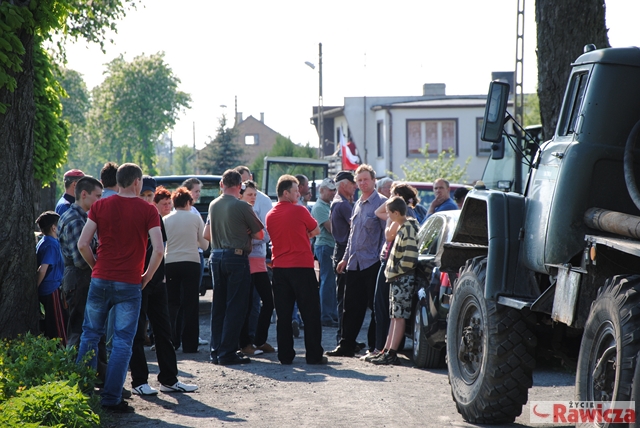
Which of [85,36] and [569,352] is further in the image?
[85,36]

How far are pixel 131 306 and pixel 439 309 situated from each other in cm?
335

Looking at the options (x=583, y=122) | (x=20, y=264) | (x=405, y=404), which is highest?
(x=583, y=122)

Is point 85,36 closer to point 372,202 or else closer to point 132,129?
point 372,202

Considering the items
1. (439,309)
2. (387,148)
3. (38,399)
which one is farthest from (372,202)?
(387,148)

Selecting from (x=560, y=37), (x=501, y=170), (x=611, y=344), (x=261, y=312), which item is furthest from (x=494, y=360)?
(x=501, y=170)

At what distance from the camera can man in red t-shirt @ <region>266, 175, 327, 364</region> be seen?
10.3m

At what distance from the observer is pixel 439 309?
948 centimetres

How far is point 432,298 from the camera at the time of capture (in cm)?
965

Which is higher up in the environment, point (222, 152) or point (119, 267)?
point (222, 152)

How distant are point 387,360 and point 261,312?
77.9 inches

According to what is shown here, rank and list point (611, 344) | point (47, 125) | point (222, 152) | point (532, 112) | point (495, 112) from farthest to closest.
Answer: point (222, 152) < point (532, 112) < point (47, 125) < point (495, 112) < point (611, 344)

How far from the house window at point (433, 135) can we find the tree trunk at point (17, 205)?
140 feet

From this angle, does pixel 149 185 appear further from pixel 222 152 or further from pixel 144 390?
pixel 222 152

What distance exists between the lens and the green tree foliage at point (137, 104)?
9162cm
